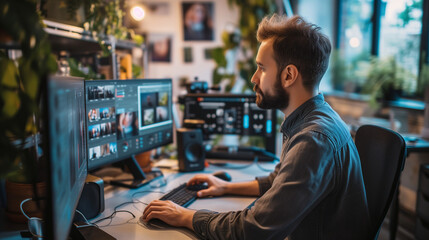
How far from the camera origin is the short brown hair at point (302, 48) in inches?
46.0

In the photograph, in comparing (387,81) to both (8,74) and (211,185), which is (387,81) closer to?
(211,185)

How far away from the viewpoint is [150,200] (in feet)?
4.61

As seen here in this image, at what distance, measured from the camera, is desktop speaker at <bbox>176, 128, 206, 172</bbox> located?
1805mm

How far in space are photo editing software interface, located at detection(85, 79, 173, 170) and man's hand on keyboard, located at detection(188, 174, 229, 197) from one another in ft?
1.06

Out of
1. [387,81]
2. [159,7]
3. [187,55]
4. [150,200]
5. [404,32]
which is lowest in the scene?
[150,200]

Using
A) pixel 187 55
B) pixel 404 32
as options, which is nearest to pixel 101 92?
pixel 404 32

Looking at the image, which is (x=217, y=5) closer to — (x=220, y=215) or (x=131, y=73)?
(x=131, y=73)

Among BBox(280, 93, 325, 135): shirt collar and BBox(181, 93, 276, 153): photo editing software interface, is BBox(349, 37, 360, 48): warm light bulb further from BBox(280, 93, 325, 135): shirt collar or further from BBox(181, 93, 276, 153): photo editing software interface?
BBox(280, 93, 325, 135): shirt collar

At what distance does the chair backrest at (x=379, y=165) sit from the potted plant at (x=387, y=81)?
1.96 meters

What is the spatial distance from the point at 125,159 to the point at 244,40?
2450 millimetres

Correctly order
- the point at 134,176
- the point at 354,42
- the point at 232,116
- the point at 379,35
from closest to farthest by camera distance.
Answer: the point at 134,176 → the point at 232,116 → the point at 379,35 → the point at 354,42

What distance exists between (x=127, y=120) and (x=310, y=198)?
2.98ft

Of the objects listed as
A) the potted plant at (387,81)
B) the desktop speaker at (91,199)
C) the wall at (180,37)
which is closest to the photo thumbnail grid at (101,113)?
the desktop speaker at (91,199)

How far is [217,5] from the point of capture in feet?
13.5
